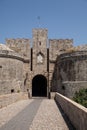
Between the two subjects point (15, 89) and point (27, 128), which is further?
point (15, 89)

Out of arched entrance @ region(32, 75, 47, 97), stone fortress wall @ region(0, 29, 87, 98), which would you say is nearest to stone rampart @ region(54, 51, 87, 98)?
stone fortress wall @ region(0, 29, 87, 98)

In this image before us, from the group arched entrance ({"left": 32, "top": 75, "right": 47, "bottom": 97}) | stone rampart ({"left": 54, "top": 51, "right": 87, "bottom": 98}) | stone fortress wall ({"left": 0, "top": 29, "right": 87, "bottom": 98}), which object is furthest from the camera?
arched entrance ({"left": 32, "top": 75, "right": 47, "bottom": 97})

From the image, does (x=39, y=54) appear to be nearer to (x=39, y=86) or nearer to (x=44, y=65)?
(x=44, y=65)

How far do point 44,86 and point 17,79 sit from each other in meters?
8.93

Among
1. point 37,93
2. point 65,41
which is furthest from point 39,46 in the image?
point 37,93

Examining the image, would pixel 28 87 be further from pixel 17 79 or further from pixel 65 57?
pixel 65 57

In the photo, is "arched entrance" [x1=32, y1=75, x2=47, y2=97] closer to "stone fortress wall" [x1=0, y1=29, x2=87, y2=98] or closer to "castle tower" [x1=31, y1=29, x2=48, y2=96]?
"castle tower" [x1=31, y1=29, x2=48, y2=96]

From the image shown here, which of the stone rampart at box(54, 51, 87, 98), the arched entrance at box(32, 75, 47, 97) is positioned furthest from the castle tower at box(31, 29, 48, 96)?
the arched entrance at box(32, 75, 47, 97)

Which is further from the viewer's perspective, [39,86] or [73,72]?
[39,86]

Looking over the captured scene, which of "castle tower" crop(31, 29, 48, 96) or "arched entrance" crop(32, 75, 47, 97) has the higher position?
"castle tower" crop(31, 29, 48, 96)

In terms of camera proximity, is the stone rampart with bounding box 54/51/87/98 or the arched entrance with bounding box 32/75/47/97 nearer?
the stone rampart with bounding box 54/51/87/98

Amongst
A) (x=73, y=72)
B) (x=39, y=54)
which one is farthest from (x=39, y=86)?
(x=73, y=72)

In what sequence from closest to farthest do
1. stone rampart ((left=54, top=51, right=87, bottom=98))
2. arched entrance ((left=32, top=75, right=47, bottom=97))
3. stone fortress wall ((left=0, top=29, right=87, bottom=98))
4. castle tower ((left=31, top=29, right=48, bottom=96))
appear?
stone rampart ((left=54, top=51, right=87, bottom=98)) < stone fortress wall ((left=0, top=29, right=87, bottom=98)) < castle tower ((left=31, top=29, right=48, bottom=96)) < arched entrance ((left=32, top=75, right=47, bottom=97))

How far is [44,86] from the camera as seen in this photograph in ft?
120
